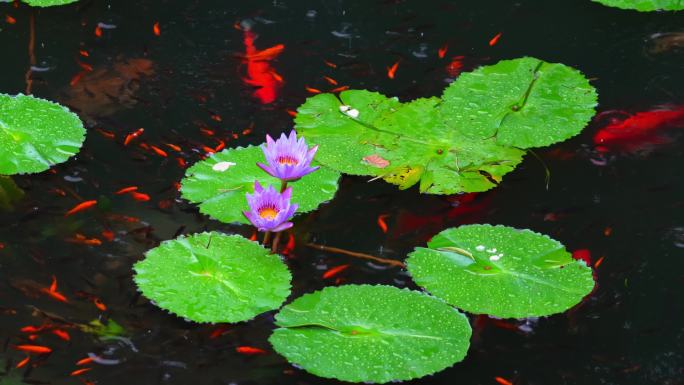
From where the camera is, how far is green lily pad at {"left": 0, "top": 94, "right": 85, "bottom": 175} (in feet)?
10.2

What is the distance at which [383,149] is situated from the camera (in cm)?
320

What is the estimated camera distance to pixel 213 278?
266cm

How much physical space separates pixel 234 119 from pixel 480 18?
3.72 ft

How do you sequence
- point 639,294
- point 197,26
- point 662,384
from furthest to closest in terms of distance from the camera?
point 197,26
point 639,294
point 662,384

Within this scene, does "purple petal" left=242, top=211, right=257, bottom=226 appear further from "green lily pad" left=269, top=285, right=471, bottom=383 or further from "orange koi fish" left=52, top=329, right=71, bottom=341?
"orange koi fish" left=52, top=329, right=71, bottom=341

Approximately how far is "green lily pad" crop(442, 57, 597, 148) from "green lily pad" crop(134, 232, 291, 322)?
897 mm

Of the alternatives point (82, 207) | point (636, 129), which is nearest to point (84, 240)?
point (82, 207)

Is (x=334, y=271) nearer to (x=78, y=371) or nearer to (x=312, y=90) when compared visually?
(x=78, y=371)

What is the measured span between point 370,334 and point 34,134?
4.49ft

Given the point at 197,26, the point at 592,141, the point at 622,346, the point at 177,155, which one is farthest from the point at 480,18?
the point at 622,346

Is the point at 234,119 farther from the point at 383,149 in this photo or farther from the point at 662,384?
the point at 662,384

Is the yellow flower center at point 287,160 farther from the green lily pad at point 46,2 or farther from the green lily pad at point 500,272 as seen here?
the green lily pad at point 46,2

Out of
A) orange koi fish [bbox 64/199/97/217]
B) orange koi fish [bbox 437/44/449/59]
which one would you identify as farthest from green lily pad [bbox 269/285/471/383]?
orange koi fish [bbox 437/44/449/59]

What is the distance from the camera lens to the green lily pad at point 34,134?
3.12 metres
